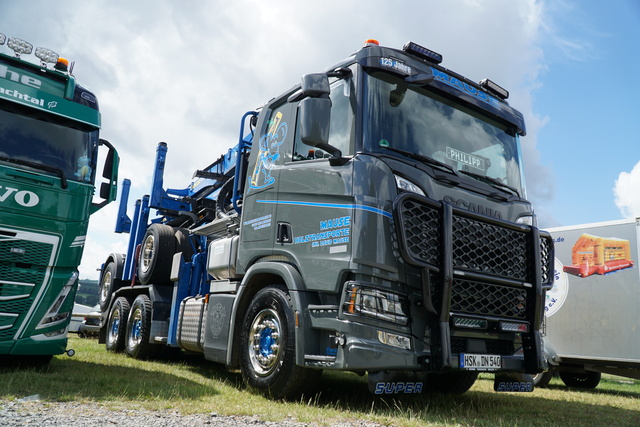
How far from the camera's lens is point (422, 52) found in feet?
17.5

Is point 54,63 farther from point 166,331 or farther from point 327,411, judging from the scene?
point 327,411

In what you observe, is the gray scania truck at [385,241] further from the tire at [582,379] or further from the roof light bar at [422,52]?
the tire at [582,379]

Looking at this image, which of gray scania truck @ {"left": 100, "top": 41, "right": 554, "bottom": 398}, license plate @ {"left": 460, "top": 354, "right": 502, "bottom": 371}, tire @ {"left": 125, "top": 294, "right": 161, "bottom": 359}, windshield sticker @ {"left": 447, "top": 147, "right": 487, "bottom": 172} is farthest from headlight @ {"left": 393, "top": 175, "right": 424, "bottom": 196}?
tire @ {"left": 125, "top": 294, "right": 161, "bottom": 359}

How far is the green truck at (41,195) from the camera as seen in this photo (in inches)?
237

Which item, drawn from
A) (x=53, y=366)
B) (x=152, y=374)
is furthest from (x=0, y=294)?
(x=152, y=374)

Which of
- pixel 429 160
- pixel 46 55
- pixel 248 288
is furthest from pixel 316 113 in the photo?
pixel 46 55

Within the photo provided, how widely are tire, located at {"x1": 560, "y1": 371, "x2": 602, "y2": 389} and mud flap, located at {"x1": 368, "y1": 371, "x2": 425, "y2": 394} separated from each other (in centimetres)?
632

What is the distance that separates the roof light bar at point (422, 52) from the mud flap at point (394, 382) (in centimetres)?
307

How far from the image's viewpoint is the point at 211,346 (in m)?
6.01

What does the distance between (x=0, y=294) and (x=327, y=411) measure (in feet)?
13.2

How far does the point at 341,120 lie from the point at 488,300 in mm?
2130

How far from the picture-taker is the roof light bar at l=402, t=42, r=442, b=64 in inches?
207

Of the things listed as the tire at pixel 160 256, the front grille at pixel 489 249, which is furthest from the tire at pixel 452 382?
the tire at pixel 160 256

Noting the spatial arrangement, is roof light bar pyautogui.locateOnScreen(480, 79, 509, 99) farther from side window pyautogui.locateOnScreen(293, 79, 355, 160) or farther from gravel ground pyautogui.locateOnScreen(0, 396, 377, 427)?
gravel ground pyautogui.locateOnScreen(0, 396, 377, 427)
